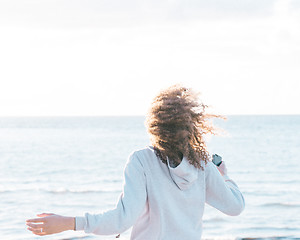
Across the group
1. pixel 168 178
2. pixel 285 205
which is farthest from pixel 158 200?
pixel 285 205

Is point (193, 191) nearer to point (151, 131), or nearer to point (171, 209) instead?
point (171, 209)

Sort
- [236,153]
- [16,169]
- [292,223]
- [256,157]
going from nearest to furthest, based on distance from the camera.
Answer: [292,223] → [16,169] → [256,157] → [236,153]

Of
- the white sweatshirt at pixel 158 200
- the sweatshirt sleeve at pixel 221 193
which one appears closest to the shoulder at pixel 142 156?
the white sweatshirt at pixel 158 200

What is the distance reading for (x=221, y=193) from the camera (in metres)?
2.06

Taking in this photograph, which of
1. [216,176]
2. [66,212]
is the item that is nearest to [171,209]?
[216,176]

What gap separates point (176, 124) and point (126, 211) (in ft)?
1.38

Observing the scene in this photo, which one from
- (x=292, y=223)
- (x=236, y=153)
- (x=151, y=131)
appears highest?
(x=236, y=153)

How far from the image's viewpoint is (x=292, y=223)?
8.41m

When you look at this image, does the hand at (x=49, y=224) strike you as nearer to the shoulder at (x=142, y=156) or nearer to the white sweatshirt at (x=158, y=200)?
the white sweatshirt at (x=158, y=200)

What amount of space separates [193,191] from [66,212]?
828 centimetres

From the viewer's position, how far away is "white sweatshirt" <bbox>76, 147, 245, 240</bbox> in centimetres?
184

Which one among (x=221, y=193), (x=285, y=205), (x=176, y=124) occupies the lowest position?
(x=221, y=193)

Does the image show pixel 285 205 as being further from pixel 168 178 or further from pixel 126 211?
pixel 126 211

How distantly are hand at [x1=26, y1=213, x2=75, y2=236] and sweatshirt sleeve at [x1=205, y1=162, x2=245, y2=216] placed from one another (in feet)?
2.12
